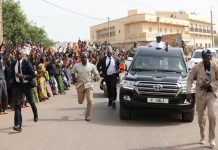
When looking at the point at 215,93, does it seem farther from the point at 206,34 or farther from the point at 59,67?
the point at 206,34

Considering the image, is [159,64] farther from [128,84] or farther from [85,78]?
[85,78]

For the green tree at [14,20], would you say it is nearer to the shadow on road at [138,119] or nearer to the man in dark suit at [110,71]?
the man in dark suit at [110,71]

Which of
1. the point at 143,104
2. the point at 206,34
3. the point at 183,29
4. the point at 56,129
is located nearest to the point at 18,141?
the point at 56,129

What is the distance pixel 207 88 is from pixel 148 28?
70261 millimetres

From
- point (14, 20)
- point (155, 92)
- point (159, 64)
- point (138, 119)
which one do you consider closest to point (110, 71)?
point (159, 64)

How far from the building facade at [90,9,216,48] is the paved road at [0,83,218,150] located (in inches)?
2161

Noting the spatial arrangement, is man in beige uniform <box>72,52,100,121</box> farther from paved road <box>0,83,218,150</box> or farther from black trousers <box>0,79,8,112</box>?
black trousers <box>0,79,8,112</box>

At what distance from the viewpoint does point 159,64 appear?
11562 millimetres

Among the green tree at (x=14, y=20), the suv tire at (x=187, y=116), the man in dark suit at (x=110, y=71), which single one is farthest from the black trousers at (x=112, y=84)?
the green tree at (x=14, y=20)

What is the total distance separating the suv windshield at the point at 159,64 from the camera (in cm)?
1138

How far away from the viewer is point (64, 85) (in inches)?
776

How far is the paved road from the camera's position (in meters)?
8.06

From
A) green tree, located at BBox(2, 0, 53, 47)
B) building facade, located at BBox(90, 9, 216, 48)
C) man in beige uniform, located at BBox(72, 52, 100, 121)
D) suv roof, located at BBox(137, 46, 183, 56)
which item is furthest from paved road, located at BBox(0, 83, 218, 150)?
building facade, located at BBox(90, 9, 216, 48)

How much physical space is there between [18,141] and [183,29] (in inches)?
3261
